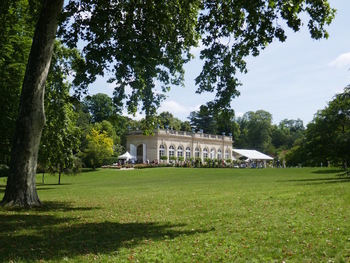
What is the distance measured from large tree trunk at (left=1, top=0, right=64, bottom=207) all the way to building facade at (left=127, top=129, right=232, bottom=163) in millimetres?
52180

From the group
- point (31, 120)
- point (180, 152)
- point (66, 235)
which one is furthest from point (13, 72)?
point (180, 152)

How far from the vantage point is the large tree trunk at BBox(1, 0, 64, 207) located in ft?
34.6

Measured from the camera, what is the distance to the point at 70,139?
78.5ft

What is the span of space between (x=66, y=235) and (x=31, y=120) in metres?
4.60

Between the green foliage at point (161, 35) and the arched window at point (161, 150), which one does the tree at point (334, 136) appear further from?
the arched window at point (161, 150)

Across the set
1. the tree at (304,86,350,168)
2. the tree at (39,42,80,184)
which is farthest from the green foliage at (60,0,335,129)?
the tree at (304,86,350,168)

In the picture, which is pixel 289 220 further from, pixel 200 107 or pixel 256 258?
pixel 200 107

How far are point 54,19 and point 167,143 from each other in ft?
200

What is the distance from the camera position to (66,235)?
7.31 meters

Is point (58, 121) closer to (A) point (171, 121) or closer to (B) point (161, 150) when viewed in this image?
(B) point (161, 150)

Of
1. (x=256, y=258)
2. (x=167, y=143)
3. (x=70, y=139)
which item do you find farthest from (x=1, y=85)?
(x=167, y=143)

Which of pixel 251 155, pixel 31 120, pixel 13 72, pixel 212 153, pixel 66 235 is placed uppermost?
pixel 13 72

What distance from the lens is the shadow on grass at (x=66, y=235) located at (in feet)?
19.7

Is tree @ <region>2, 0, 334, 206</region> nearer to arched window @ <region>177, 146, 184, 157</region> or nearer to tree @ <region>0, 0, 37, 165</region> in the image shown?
tree @ <region>0, 0, 37, 165</region>
